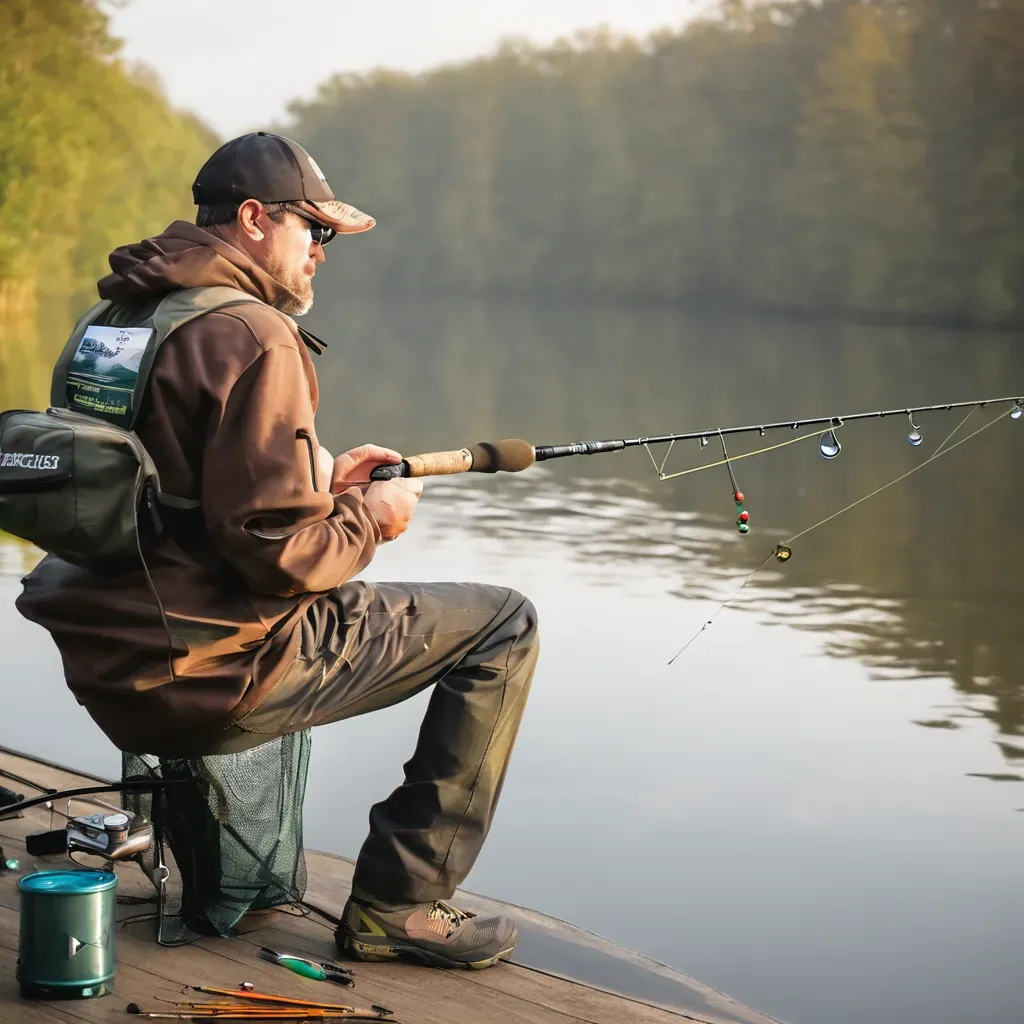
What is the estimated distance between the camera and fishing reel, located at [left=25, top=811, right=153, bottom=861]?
9.68 ft

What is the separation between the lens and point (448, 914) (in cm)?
290

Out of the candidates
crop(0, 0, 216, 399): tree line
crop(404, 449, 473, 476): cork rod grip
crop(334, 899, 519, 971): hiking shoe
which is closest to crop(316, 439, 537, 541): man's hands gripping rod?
crop(404, 449, 473, 476): cork rod grip

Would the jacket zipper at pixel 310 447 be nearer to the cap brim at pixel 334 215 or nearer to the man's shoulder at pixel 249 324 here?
the man's shoulder at pixel 249 324

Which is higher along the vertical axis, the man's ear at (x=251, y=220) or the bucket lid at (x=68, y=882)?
the man's ear at (x=251, y=220)

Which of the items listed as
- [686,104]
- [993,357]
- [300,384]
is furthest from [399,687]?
[686,104]

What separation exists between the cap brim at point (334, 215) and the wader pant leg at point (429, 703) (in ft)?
1.97

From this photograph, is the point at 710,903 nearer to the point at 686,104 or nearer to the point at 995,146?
the point at 995,146

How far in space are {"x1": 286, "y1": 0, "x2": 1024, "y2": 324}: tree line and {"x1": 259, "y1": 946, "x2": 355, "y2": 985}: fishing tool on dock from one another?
40.1 m

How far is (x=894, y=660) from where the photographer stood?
6215mm

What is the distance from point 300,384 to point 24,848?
1.29 meters

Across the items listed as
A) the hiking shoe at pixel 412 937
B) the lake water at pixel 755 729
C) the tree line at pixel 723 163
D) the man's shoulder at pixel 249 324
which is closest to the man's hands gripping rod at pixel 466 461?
the man's shoulder at pixel 249 324

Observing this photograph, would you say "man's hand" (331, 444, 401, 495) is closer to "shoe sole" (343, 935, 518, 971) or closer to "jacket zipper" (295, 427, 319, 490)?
"jacket zipper" (295, 427, 319, 490)

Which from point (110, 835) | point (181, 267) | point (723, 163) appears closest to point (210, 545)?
point (181, 267)

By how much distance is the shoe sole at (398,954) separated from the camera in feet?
9.30
